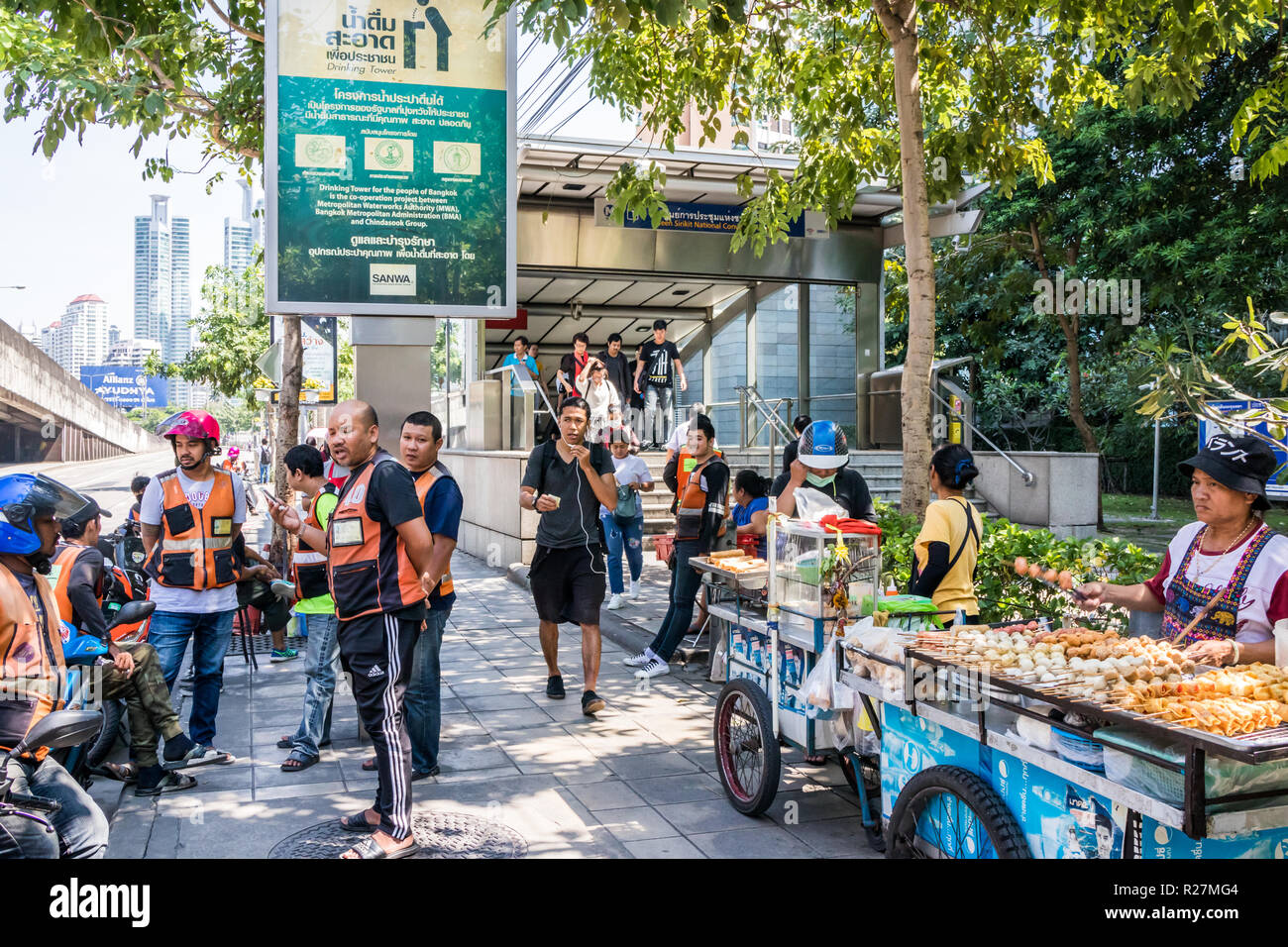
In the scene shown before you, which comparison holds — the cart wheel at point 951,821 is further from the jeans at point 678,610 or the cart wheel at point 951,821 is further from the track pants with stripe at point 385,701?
the jeans at point 678,610

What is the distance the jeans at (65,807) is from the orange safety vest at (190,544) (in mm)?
2361

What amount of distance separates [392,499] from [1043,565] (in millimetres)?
3938

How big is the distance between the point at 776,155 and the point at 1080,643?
42.5ft

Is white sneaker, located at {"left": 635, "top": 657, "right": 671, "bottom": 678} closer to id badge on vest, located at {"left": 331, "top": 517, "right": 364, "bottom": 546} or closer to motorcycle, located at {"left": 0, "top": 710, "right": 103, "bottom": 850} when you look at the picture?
id badge on vest, located at {"left": 331, "top": 517, "right": 364, "bottom": 546}

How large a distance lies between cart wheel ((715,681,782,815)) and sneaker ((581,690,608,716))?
1.68 m

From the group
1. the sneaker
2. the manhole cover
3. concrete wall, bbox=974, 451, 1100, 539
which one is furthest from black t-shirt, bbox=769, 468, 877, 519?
concrete wall, bbox=974, 451, 1100, 539

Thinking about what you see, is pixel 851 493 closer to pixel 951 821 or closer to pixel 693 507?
pixel 693 507

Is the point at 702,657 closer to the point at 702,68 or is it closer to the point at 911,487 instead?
the point at 911,487

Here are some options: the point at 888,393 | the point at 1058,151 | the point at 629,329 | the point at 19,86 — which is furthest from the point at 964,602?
the point at 629,329

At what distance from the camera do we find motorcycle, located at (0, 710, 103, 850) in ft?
9.92

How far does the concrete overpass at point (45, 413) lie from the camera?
96.9ft

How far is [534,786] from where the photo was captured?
17.6ft

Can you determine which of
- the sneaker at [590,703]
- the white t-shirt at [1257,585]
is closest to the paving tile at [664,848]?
the sneaker at [590,703]

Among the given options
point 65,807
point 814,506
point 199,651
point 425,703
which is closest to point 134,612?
point 199,651
